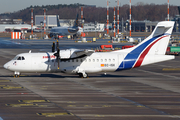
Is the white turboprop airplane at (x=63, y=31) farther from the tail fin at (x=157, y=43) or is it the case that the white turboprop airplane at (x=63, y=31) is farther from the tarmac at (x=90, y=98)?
the tarmac at (x=90, y=98)

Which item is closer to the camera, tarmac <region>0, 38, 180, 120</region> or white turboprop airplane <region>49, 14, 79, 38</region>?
tarmac <region>0, 38, 180, 120</region>

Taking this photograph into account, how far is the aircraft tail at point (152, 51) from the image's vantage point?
117ft

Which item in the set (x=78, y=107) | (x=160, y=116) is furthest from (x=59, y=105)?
(x=160, y=116)

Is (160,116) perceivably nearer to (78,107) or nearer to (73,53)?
(78,107)

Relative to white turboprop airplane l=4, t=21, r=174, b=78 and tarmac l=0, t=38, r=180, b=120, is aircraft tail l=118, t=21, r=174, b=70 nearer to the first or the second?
white turboprop airplane l=4, t=21, r=174, b=78

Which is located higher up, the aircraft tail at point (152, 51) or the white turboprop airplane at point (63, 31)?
the white turboprop airplane at point (63, 31)

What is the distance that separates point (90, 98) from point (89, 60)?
480 inches

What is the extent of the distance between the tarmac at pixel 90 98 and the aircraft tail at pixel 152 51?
2012 mm

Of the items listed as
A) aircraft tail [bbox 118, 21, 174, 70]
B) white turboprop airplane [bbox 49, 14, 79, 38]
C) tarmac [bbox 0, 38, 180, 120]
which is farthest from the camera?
white turboprop airplane [bbox 49, 14, 79, 38]

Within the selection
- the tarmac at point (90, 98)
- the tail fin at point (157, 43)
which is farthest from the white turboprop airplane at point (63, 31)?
the tarmac at point (90, 98)

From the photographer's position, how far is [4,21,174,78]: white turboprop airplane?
116 ft

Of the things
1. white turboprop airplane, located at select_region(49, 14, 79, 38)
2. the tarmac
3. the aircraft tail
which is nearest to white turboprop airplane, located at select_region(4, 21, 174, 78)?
the aircraft tail

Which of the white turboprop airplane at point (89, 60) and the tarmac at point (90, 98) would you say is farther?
the white turboprop airplane at point (89, 60)

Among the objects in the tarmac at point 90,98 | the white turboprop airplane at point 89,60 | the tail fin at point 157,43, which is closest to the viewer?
the tarmac at point 90,98
